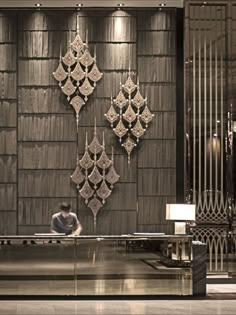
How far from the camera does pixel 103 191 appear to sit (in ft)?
34.4

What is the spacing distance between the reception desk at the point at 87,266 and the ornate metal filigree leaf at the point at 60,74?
3.09 meters

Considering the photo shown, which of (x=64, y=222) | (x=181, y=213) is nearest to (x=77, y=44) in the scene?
(x=64, y=222)

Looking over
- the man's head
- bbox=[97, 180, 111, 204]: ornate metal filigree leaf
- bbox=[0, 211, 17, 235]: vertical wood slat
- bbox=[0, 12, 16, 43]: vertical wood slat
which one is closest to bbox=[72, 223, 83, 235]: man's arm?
the man's head

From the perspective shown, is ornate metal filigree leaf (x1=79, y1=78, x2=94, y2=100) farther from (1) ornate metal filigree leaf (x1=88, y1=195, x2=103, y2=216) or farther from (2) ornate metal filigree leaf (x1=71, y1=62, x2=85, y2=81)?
(1) ornate metal filigree leaf (x1=88, y1=195, x2=103, y2=216)

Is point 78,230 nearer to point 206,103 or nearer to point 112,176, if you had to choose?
point 112,176

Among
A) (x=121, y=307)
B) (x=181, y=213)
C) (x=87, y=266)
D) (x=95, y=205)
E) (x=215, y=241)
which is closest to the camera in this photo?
(x=121, y=307)

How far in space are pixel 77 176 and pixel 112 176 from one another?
476 millimetres

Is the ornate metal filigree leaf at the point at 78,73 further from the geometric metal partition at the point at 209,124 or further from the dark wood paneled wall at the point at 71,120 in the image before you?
the geometric metal partition at the point at 209,124

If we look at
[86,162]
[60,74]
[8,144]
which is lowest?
[86,162]

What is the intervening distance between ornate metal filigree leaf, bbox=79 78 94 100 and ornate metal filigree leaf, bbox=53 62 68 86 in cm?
27

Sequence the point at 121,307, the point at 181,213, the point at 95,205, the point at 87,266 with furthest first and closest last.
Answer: the point at 95,205 < the point at 181,213 < the point at 87,266 < the point at 121,307

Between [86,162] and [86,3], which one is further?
[86,162]

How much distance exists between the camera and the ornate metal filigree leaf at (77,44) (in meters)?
10.5

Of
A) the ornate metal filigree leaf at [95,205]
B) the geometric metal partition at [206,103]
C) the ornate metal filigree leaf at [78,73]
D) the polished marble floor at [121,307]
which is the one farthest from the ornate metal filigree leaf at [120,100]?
the polished marble floor at [121,307]
